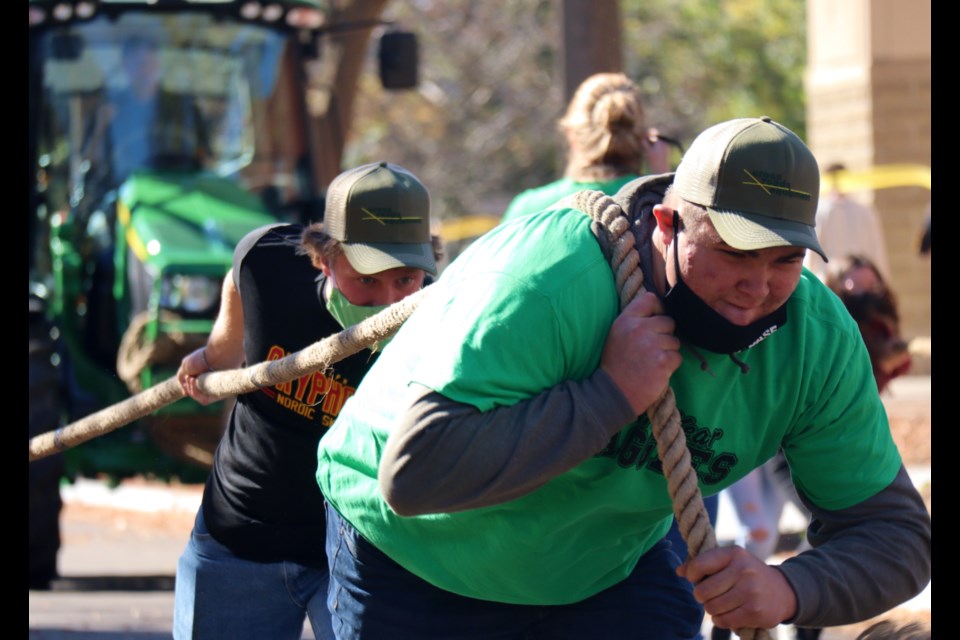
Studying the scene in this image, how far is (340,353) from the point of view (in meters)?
3.68

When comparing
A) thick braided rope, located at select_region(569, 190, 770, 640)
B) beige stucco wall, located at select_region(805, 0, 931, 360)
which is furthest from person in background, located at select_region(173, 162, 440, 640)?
beige stucco wall, located at select_region(805, 0, 931, 360)

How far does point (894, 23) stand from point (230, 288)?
594 inches

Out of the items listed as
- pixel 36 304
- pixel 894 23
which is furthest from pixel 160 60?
pixel 894 23

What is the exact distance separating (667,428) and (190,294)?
215 inches

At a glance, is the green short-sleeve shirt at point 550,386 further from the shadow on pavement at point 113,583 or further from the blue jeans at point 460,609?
the shadow on pavement at point 113,583

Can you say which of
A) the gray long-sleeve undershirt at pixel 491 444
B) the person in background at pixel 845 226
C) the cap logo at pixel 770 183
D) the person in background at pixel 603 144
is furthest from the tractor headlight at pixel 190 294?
the cap logo at pixel 770 183

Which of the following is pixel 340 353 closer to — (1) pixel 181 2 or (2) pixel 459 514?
(2) pixel 459 514

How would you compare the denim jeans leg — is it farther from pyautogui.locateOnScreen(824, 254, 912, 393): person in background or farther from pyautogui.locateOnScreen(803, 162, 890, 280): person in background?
pyautogui.locateOnScreen(803, 162, 890, 280): person in background

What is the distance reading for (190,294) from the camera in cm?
788

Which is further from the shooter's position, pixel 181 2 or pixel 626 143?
pixel 181 2

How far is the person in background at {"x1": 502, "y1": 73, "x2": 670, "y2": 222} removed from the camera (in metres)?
5.30

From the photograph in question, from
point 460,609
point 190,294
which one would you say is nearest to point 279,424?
point 460,609

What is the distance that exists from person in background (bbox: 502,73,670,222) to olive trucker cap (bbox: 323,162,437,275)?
1246 millimetres

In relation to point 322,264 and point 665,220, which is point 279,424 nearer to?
point 322,264
